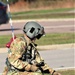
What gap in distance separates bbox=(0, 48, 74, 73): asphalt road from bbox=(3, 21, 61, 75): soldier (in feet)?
19.1

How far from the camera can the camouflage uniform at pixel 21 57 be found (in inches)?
213

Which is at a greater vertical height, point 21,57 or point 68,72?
point 21,57

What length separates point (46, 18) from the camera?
28938 mm

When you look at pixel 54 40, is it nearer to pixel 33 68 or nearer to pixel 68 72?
pixel 68 72

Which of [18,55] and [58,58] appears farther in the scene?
[58,58]

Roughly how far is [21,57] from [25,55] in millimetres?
78

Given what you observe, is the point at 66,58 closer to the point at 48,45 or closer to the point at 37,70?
the point at 48,45

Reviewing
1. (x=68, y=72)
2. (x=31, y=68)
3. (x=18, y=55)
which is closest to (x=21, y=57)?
(x=18, y=55)

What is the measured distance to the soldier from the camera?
5.43m

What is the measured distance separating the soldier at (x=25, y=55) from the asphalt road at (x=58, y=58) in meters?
5.83

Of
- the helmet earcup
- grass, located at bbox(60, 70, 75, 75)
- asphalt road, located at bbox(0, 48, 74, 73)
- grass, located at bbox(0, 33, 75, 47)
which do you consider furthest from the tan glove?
grass, located at bbox(0, 33, 75, 47)

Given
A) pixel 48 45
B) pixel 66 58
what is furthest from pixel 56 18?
pixel 66 58

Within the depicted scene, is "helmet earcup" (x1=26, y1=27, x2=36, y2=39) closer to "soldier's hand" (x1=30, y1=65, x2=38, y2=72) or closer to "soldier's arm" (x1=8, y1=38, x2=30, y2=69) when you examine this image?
"soldier's arm" (x1=8, y1=38, x2=30, y2=69)

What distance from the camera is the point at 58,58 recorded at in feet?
44.3
